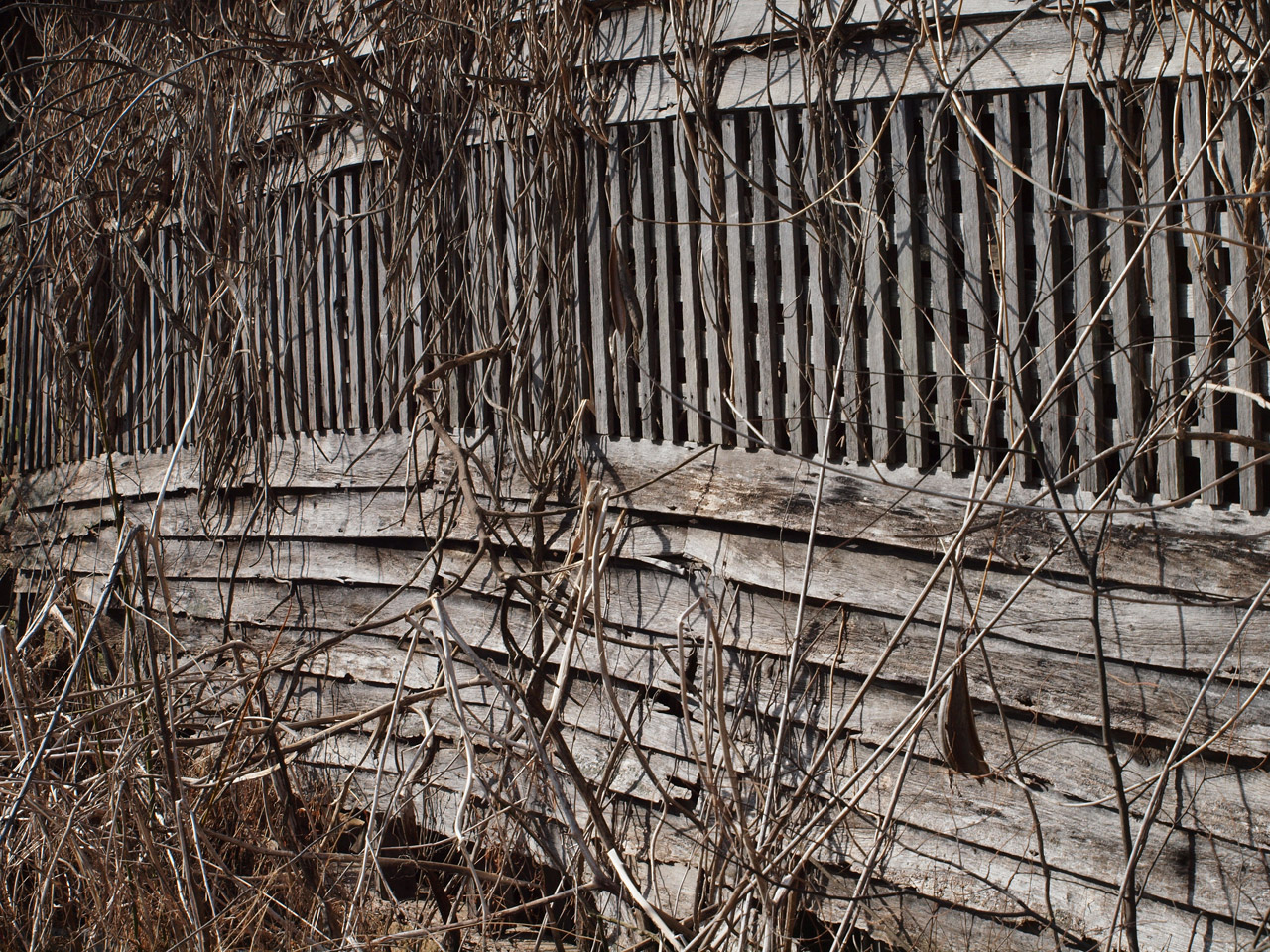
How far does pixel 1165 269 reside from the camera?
213 cm

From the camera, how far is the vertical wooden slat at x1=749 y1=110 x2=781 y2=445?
269 centimetres

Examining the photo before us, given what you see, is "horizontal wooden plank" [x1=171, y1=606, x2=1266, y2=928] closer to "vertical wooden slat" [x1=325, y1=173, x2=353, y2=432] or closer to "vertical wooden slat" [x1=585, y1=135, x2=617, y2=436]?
"vertical wooden slat" [x1=585, y1=135, x2=617, y2=436]

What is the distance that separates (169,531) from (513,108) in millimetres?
2769

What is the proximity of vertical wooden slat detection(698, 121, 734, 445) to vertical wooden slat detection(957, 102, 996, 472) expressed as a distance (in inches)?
28.7

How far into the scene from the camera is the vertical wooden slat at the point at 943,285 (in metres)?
2.38

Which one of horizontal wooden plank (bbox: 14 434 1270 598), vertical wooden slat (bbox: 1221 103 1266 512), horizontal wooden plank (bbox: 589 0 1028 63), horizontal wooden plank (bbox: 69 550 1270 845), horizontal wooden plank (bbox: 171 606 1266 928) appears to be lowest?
horizontal wooden plank (bbox: 171 606 1266 928)

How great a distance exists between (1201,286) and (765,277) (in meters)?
1.13

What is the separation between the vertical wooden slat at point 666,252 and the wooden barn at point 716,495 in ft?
0.04

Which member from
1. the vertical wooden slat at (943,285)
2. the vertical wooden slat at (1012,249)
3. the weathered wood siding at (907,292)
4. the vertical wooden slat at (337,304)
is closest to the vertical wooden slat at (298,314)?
the vertical wooden slat at (337,304)

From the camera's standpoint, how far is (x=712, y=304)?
281cm

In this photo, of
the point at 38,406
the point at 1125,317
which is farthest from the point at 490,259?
the point at 38,406

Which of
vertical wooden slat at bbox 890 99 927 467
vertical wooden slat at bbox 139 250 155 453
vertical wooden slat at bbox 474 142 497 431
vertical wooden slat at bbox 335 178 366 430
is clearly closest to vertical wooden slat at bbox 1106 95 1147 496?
vertical wooden slat at bbox 890 99 927 467

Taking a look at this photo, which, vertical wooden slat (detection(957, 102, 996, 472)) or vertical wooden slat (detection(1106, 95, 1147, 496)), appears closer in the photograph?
vertical wooden slat (detection(1106, 95, 1147, 496))

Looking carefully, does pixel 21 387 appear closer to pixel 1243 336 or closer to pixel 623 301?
pixel 623 301
